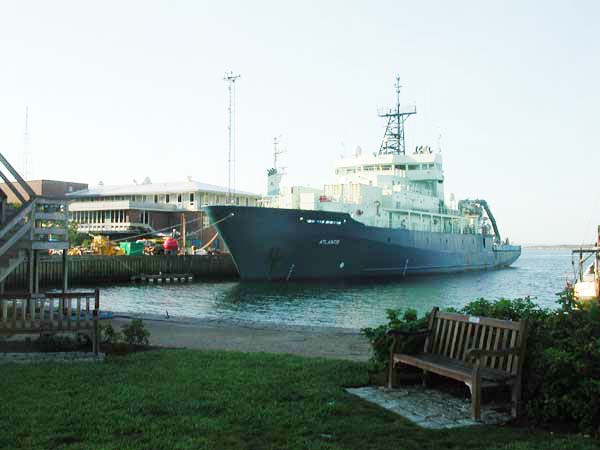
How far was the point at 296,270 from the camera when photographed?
3769 centimetres

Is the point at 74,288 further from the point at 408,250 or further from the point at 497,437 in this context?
the point at 497,437

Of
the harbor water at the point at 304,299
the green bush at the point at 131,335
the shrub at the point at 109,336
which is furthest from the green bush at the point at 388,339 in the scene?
the harbor water at the point at 304,299

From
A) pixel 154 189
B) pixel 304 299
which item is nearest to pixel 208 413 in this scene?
pixel 304 299

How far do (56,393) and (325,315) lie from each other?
1843 cm

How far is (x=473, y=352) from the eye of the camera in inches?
213

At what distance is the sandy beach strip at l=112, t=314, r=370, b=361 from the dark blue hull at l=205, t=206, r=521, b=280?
21.6 metres

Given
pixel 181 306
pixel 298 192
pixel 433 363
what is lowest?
pixel 181 306

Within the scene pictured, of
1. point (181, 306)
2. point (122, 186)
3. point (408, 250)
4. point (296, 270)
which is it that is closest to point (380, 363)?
point (181, 306)

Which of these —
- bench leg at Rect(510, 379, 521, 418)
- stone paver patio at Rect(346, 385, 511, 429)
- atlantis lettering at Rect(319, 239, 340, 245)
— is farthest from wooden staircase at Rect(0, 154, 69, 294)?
atlantis lettering at Rect(319, 239, 340, 245)

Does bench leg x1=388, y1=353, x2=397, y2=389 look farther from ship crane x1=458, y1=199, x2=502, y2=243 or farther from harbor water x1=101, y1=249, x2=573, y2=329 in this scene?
ship crane x1=458, y1=199, x2=502, y2=243

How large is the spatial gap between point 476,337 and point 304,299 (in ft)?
75.9

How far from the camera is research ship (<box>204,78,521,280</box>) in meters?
35.9

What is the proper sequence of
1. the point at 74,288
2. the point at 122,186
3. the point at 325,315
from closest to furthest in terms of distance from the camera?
the point at 325,315
the point at 74,288
the point at 122,186

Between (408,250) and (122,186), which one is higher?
(122,186)
